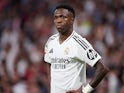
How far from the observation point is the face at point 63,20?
28.3ft

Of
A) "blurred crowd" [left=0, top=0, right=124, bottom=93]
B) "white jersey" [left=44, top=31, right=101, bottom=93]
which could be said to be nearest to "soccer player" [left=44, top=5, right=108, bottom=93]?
"white jersey" [left=44, top=31, right=101, bottom=93]

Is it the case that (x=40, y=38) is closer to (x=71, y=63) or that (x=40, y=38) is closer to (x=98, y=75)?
(x=71, y=63)

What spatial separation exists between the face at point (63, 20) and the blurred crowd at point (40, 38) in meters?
4.69

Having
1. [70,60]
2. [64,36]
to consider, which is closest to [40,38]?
[64,36]

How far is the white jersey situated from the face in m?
0.17

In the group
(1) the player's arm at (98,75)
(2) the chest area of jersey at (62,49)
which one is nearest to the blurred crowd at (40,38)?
(2) the chest area of jersey at (62,49)

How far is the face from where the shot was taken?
864 cm

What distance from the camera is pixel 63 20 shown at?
864cm

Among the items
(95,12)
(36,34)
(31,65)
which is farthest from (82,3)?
(31,65)

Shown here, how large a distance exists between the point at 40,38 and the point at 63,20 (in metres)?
8.70

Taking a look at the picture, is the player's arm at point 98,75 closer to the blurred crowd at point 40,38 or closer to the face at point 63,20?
the face at point 63,20

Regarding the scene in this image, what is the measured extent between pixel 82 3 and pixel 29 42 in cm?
261

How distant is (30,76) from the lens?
14781mm

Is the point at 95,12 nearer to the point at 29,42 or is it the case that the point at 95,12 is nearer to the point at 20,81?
the point at 29,42
